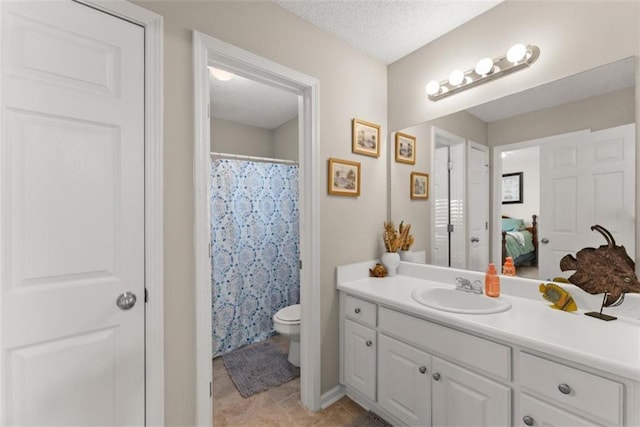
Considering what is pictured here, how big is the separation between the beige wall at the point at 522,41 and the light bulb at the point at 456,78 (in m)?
0.07

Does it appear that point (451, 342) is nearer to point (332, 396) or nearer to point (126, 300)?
point (332, 396)

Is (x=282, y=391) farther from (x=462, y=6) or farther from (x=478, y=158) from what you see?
(x=462, y=6)

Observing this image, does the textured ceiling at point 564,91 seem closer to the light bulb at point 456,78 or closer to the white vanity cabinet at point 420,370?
the light bulb at point 456,78

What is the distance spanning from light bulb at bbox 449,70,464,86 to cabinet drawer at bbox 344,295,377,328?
4.78 feet

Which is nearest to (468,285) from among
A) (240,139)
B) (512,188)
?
(512,188)

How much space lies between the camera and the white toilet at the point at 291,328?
218 centimetres

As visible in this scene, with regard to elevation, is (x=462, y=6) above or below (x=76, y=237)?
above

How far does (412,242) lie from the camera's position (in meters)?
2.08

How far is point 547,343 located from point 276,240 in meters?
2.34

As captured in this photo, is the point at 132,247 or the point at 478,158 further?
the point at 478,158

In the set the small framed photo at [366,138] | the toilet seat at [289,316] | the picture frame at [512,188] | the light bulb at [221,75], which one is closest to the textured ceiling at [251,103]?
the light bulb at [221,75]

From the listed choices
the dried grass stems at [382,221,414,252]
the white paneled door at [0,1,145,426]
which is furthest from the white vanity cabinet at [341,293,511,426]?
the white paneled door at [0,1,145,426]

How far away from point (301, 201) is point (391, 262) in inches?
31.4

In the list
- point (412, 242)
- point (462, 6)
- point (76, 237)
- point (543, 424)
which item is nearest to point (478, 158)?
point (412, 242)
